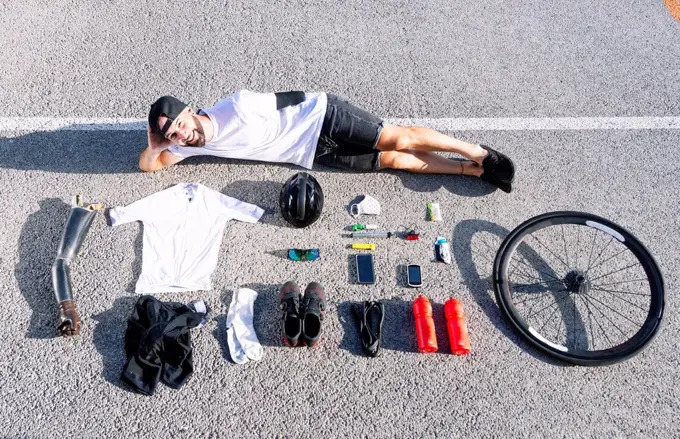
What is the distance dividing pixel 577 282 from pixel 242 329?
10.5 ft

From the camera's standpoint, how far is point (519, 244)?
5508 millimetres

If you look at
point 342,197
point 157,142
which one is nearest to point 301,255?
point 342,197

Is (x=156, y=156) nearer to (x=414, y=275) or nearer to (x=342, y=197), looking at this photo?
(x=342, y=197)

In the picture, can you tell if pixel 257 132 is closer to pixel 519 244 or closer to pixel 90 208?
pixel 90 208

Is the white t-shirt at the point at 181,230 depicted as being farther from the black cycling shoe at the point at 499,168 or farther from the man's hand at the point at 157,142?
the black cycling shoe at the point at 499,168

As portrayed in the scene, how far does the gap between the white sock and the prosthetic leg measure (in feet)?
4.49

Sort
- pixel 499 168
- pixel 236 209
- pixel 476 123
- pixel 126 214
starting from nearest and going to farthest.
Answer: pixel 126 214
pixel 236 209
pixel 499 168
pixel 476 123

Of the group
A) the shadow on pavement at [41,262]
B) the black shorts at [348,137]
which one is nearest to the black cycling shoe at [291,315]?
the black shorts at [348,137]

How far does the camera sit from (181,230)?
17.5 feet

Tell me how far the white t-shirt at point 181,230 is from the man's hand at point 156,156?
280 millimetres

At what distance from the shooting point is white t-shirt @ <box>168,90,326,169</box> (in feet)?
16.6

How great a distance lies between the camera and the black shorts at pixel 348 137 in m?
5.37

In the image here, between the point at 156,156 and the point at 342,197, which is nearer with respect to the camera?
the point at 156,156

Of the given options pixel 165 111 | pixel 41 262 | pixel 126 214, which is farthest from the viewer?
pixel 126 214
